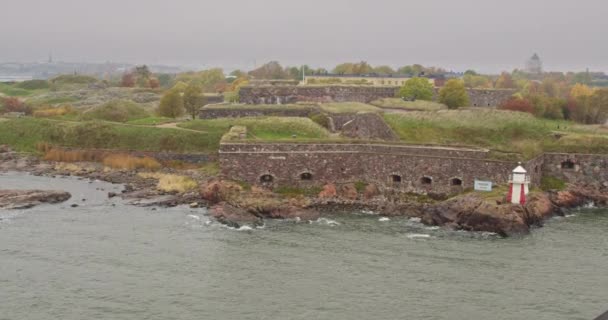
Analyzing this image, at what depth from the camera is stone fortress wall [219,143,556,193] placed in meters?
43.4

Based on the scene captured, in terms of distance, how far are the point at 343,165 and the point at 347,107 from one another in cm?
1636

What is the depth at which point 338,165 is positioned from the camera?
44531mm

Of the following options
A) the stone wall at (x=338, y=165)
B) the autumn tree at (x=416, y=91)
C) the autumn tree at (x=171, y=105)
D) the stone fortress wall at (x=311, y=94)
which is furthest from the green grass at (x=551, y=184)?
the autumn tree at (x=171, y=105)

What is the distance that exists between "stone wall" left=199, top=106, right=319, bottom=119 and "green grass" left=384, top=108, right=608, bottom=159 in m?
6.99

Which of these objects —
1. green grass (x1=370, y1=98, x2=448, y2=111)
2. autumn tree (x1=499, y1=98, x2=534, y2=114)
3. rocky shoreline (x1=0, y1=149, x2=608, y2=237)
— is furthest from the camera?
green grass (x1=370, y1=98, x2=448, y2=111)

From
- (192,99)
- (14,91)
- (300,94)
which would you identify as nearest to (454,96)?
(300,94)

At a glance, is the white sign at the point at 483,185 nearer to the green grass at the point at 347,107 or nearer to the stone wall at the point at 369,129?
the stone wall at the point at 369,129

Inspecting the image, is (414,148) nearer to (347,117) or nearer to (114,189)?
(347,117)

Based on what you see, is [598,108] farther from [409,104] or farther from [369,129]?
[369,129]

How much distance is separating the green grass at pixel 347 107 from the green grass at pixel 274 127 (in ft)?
15.2

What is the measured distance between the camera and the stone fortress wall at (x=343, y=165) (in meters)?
43.4

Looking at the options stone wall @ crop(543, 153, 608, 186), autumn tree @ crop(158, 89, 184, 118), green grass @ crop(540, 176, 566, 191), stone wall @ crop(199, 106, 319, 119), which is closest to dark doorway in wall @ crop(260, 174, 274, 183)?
stone wall @ crop(199, 106, 319, 119)

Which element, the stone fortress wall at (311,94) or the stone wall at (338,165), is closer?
the stone wall at (338,165)

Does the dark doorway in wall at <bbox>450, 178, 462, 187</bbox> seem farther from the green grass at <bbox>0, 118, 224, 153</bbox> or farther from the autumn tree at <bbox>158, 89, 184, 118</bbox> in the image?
the autumn tree at <bbox>158, 89, 184, 118</bbox>
